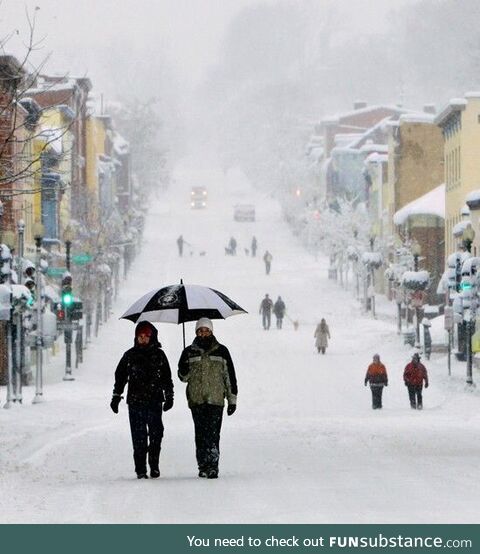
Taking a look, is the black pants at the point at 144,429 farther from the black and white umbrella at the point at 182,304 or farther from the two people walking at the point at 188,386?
the black and white umbrella at the point at 182,304

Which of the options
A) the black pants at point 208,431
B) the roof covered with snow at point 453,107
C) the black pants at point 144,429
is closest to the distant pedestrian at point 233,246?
the roof covered with snow at point 453,107

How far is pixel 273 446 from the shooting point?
84.1 feet

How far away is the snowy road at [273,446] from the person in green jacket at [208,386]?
1.42 feet

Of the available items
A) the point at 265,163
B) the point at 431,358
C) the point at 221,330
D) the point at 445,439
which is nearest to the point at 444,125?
the point at 221,330

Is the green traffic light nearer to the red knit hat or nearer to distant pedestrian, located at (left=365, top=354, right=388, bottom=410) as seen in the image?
distant pedestrian, located at (left=365, top=354, right=388, bottom=410)

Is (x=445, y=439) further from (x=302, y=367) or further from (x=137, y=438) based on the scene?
(x=302, y=367)

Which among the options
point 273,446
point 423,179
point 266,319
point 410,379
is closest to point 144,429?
point 273,446

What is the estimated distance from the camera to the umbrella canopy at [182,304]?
70.3 ft

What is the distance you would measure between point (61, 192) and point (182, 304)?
28.3m

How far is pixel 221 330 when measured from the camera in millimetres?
71312

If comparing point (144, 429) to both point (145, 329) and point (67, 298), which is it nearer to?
point (145, 329)

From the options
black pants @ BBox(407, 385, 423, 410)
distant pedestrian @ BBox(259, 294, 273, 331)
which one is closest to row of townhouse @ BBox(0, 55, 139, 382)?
distant pedestrian @ BBox(259, 294, 273, 331)

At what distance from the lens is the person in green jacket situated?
19359 mm
